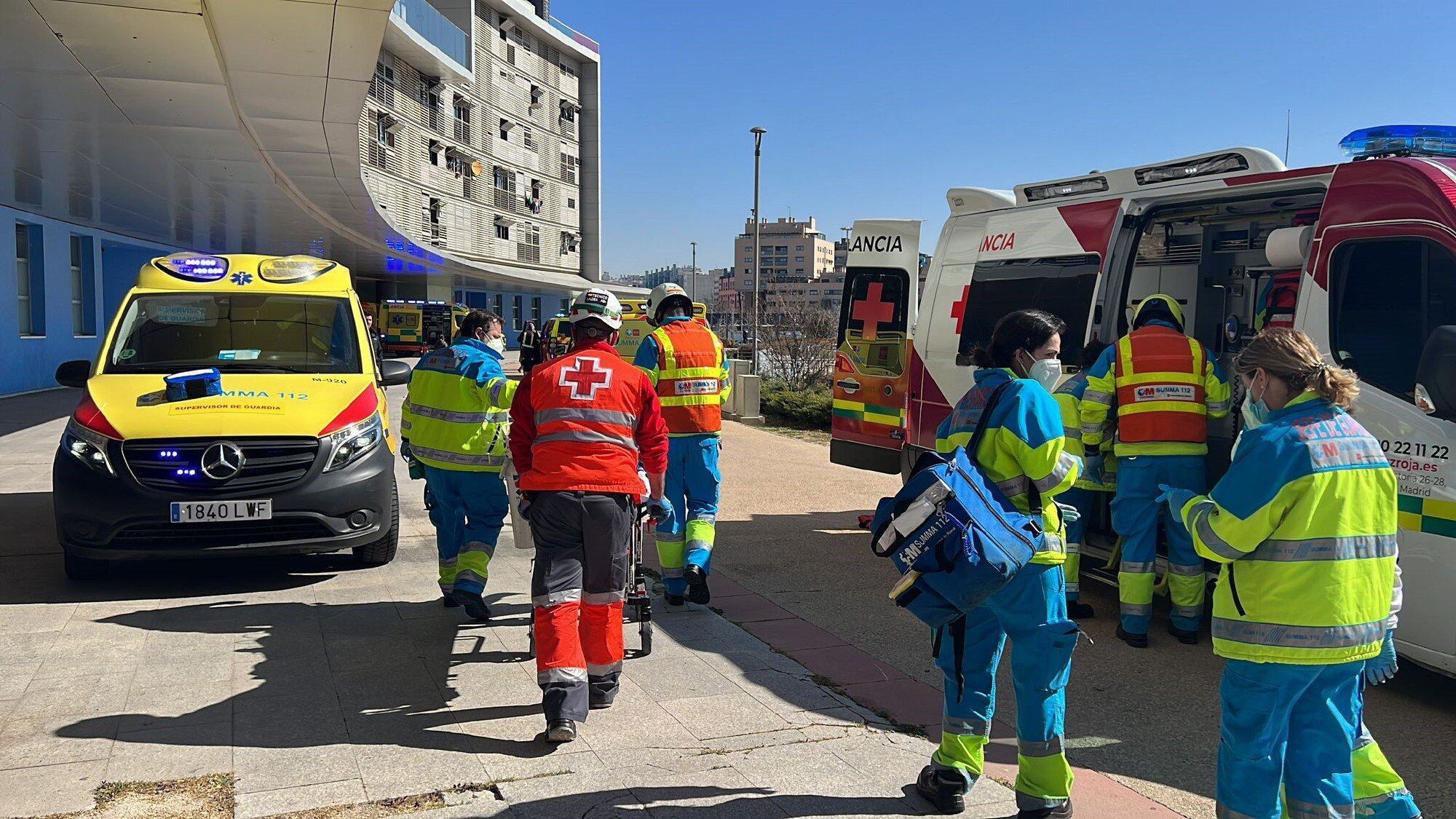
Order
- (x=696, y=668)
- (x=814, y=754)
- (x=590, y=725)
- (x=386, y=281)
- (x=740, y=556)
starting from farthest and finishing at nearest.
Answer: (x=386, y=281) < (x=740, y=556) < (x=696, y=668) < (x=590, y=725) < (x=814, y=754)

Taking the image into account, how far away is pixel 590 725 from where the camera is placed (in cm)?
438

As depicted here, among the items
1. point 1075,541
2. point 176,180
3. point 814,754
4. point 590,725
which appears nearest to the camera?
point 814,754

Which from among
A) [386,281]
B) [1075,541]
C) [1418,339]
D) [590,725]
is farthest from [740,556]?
[386,281]

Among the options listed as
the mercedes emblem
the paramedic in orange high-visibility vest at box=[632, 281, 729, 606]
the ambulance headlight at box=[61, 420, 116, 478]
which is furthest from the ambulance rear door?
the ambulance headlight at box=[61, 420, 116, 478]

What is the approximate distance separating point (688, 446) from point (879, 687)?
2.05 meters

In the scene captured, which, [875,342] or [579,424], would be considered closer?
[579,424]

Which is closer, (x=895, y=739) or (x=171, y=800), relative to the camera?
(x=171, y=800)

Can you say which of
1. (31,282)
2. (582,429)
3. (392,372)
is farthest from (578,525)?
(31,282)

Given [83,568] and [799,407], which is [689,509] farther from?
[799,407]

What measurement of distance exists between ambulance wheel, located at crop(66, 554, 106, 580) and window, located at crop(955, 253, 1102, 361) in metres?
6.00

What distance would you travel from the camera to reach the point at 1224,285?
24.9 feet

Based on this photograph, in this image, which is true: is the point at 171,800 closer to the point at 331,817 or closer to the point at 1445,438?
the point at 331,817

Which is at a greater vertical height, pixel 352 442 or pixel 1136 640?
pixel 352 442

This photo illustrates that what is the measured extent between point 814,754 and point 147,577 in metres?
4.89
